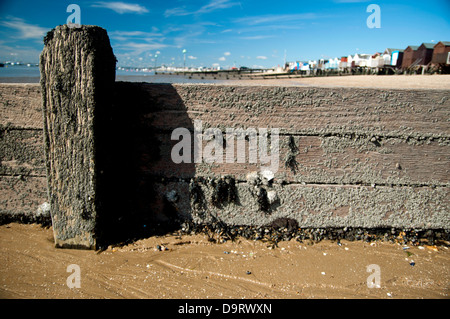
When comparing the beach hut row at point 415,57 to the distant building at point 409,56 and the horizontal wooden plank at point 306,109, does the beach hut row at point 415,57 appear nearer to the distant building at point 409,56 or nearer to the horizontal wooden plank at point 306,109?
the distant building at point 409,56

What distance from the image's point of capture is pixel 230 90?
9.99 ft

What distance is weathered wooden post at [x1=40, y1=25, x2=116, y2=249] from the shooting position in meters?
2.63

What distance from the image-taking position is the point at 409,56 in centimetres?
4122

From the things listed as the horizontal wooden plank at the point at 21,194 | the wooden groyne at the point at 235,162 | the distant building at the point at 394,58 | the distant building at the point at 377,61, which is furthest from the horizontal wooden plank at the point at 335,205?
the distant building at the point at 377,61

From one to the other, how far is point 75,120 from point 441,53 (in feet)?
148

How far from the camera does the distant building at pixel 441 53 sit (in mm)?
32737

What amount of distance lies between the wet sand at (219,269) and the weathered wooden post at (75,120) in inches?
14.8

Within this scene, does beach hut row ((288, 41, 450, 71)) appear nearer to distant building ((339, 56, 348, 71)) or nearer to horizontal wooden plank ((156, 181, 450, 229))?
distant building ((339, 56, 348, 71))

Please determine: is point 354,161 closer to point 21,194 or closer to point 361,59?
point 21,194

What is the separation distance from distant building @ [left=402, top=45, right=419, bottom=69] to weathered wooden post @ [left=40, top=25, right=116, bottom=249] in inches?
1862

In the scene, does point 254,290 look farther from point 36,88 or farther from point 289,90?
point 36,88

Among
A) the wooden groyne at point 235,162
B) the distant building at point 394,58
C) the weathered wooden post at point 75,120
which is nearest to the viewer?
the weathered wooden post at point 75,120

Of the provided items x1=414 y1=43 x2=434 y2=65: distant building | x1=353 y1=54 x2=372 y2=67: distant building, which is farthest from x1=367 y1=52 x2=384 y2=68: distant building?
x1=414 y1=43 x2=434 y2=65: distant building
